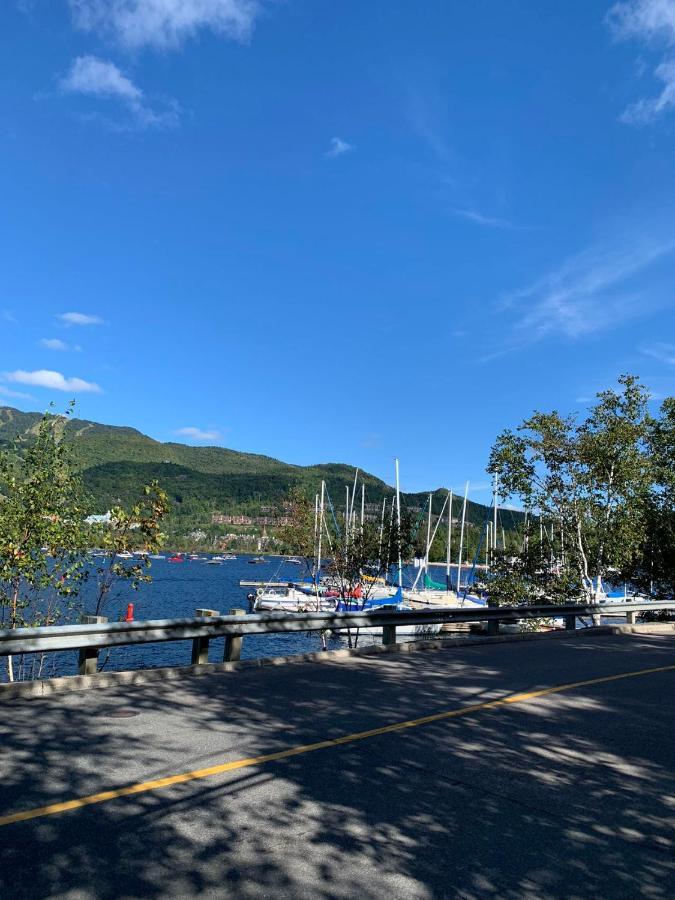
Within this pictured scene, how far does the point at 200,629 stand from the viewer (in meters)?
10.3

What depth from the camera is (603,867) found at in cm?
428

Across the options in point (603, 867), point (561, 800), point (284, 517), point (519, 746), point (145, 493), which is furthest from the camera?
point (284, 517)

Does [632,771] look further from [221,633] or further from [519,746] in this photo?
[221,633]

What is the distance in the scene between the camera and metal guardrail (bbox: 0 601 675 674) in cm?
852

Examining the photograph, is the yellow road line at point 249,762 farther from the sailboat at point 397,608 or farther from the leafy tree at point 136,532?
the sailboat at point 397,608

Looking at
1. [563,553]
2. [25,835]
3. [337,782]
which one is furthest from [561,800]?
[563,553]

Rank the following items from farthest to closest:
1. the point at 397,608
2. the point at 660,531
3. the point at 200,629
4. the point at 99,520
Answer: the point at 397,608 < the point at 660,531 < the point at 99,520 < the point at 200,629

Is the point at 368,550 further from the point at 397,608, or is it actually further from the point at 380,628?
the point at 397,608

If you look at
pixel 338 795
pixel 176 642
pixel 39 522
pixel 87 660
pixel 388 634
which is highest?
pixel 39 522

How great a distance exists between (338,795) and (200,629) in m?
5.45

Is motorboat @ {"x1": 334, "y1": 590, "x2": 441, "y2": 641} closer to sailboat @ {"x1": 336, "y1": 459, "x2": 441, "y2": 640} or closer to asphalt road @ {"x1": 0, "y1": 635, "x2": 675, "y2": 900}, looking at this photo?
sailboat @ {"x1": 336, "y1": 459, "x2": 441, "y2": 640}

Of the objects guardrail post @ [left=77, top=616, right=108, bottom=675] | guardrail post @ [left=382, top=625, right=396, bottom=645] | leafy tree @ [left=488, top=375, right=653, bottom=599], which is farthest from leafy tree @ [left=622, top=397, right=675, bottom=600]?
guardrail post @ [left=77, top=616, right=108, bottom=675]

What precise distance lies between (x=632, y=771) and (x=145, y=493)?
1191cm

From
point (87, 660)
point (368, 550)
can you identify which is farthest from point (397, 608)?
point (87, 660)
